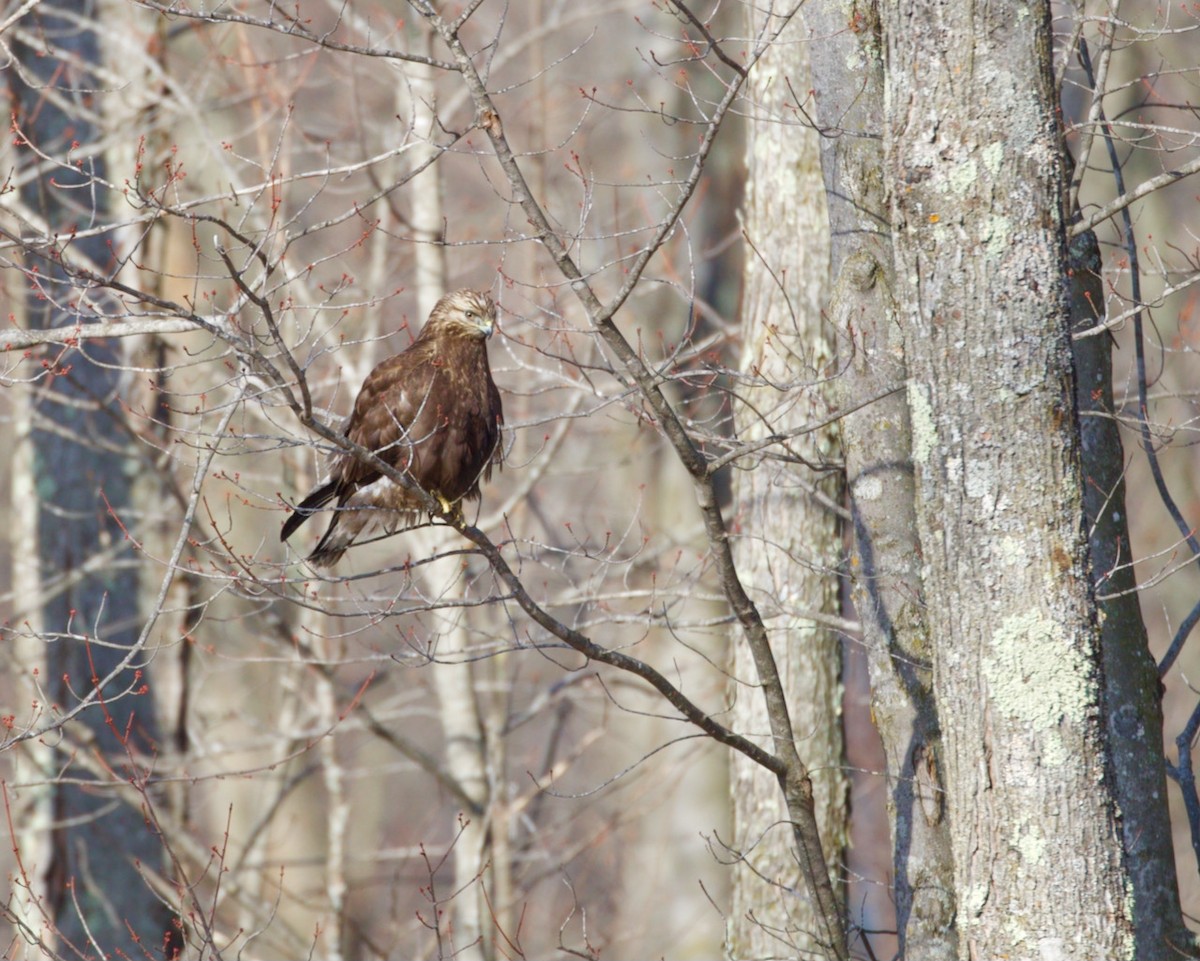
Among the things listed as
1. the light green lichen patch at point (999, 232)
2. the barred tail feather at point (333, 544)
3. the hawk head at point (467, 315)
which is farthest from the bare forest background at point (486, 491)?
the light green lichen patch at point (999, 232)

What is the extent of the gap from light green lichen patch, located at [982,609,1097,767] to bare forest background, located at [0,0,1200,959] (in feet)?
2.54

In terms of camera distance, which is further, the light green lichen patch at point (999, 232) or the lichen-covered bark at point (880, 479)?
the lichen-covered bark at point (880, 479)

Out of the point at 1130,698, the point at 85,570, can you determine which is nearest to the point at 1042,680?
the point at 1130,698

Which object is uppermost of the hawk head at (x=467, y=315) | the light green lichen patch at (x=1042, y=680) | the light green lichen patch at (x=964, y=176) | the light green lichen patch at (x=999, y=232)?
the hawk head at (x=467, y=315)

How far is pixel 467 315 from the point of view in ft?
15.6

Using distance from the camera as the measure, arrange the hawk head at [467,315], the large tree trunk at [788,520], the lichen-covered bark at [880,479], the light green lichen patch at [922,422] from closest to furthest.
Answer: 1. the light green lichen patch at [922,422]
2. the lichen-covered bark at [880,479]
3. the hawk head at [467,315]
4. the large tree trunk at [788,520]

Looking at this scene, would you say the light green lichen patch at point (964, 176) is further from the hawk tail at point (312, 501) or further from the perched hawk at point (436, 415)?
the hawk tail at point (312, 501)

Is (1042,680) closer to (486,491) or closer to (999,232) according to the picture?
(999,232)

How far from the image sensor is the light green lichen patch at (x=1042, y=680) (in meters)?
2.93

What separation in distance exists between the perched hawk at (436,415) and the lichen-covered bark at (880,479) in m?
1.26

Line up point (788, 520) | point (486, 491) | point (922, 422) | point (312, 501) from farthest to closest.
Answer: point (486, 491) < point (788, 520) < point (312, 501) < point (922, 422)

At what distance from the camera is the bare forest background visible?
3674 millimetres

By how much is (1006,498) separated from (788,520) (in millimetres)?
2575

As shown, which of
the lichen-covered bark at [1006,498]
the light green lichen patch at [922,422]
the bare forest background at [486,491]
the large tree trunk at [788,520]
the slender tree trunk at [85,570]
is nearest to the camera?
the lichen-covered bark at [1006,498]
